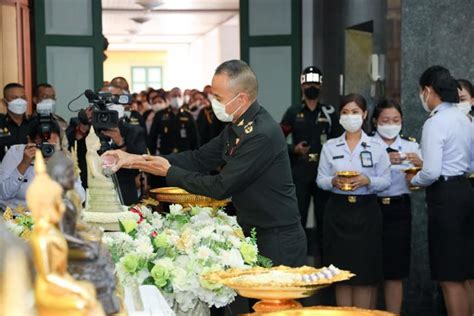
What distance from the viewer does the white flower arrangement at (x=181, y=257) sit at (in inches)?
128

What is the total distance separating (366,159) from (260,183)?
212 centimetres

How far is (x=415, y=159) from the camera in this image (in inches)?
265

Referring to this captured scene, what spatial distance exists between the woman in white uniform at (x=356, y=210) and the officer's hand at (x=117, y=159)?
2.35 m

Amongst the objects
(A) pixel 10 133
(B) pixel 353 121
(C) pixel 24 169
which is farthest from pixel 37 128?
(A) pixel 10 133

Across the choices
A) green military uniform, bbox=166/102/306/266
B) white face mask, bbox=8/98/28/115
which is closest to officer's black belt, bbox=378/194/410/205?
green military uniform, bbox=166/102/306/266

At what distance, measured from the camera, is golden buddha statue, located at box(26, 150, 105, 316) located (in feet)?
5.04

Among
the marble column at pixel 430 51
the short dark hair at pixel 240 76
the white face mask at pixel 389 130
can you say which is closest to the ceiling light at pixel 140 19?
the marble column at pixel 430 51

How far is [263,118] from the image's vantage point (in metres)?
4.67

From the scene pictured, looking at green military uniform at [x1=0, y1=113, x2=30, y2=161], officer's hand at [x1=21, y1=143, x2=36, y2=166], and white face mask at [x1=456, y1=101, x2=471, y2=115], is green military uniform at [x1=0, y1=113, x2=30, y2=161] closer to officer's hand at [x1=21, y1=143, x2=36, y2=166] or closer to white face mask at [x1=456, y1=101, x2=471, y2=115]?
officer's hand at [x1=21, y1=143, x2=36, y2=166]

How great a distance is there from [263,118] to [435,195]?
2171 mm

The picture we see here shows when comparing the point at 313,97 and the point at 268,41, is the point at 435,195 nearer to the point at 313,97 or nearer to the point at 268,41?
the point at 313,97

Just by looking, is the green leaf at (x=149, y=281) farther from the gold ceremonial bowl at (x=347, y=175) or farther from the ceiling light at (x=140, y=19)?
the ceiling light at (x=140, y=19)

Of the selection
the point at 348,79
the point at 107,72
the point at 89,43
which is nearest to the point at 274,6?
the point at 348,79

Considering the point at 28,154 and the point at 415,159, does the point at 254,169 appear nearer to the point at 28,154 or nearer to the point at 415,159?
the point at 28,154
